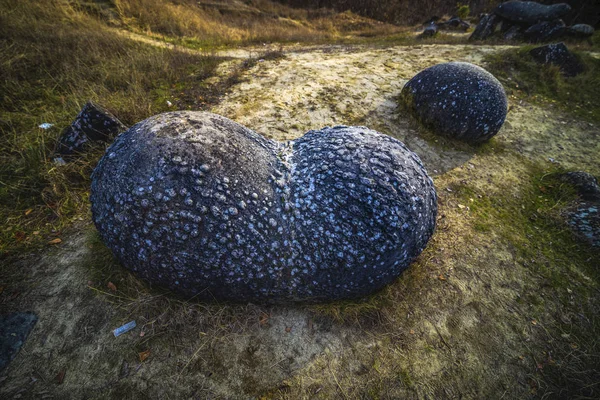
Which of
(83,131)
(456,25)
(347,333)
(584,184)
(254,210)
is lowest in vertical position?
(347,333)

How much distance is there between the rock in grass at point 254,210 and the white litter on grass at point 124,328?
0.41m

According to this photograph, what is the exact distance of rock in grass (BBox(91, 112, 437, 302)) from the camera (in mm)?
1712

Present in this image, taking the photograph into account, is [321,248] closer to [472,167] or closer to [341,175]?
[341,175]

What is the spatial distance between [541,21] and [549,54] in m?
5.02

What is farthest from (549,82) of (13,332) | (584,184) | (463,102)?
(13,332)

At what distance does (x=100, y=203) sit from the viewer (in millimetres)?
1839

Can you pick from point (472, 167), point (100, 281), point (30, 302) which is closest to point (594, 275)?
point (472, 167)

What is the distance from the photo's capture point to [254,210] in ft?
5.96

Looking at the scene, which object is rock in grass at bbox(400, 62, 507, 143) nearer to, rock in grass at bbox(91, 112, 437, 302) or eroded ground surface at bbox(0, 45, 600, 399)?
eroded ground surface at bbox(0, 45, 600, 399)

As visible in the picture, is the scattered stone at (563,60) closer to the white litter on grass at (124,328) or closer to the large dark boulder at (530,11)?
the large dark boulder at (530,11)

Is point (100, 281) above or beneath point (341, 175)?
beneath

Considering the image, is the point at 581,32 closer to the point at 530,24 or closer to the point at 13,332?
the point at 530,24

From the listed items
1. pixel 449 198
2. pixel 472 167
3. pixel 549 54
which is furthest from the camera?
pixel 549 54

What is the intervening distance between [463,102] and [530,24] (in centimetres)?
1013
